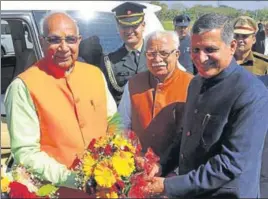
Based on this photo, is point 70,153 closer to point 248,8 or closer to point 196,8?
point 196,8

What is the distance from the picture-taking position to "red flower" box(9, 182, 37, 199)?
7.05 feet

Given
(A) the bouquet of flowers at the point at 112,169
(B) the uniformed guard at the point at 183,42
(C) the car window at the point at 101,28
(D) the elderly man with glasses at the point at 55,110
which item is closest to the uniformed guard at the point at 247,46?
(B) the uniformed guard at the point at 183,42

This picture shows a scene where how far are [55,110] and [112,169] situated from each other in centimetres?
43

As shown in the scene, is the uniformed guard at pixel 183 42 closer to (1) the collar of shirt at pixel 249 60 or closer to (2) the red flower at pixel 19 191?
(1) the collar of shirt at pixel 249 60

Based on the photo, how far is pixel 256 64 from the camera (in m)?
3.37

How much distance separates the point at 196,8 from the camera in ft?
8.66

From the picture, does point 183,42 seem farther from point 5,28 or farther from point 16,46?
point 16,46

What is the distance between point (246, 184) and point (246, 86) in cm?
41

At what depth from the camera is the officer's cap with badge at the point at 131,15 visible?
322 centimetres

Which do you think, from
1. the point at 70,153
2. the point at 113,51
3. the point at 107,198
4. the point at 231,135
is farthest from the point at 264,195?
the point at 113,51

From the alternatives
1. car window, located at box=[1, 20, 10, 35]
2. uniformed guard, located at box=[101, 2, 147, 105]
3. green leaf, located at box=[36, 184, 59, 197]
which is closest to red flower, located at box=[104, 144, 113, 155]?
green leaf, located at box=[36, 184, 59, 197]

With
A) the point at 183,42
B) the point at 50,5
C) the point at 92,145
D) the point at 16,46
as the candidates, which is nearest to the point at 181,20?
the point at 183,42

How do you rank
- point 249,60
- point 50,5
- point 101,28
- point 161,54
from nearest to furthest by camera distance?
1. point 161,54
2. point 249,60
3. point 50,5
4. point 101,28

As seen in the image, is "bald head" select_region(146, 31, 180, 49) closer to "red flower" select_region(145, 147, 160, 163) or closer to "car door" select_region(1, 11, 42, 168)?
"red flower" select_region(145, 147, 160, 163)
